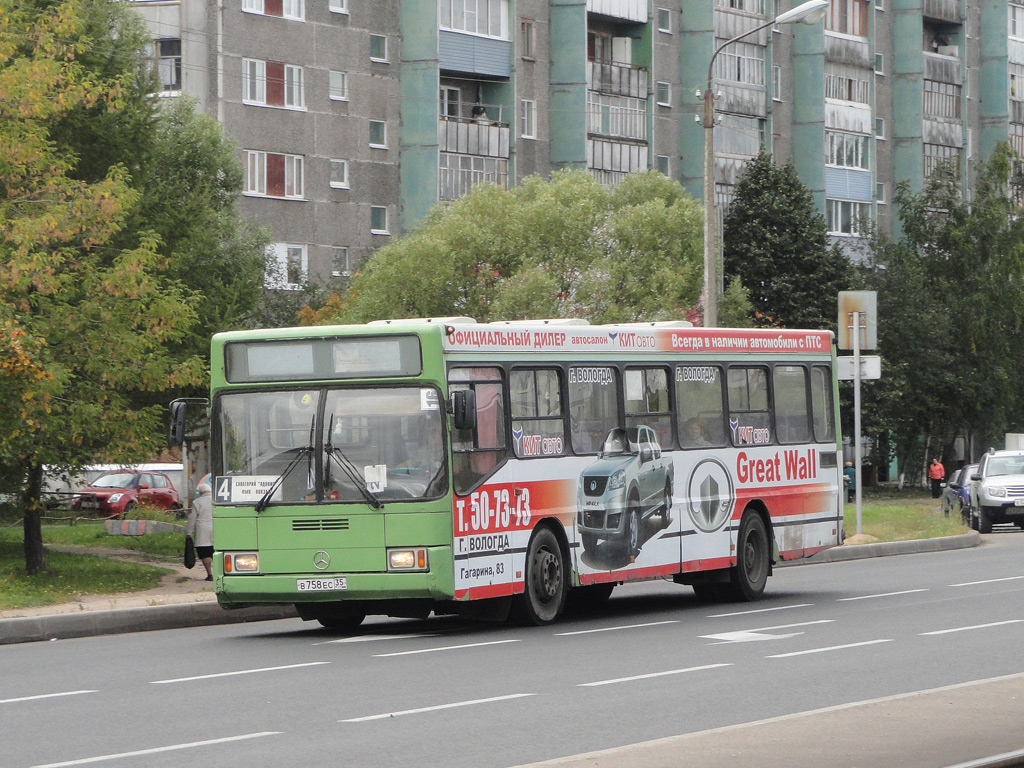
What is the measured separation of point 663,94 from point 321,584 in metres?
53.0

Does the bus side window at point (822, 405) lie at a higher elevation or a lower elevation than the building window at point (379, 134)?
lower

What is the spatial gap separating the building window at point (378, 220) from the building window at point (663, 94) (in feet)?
44.8

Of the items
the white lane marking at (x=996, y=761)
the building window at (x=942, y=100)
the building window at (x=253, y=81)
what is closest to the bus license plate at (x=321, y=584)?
the white lane marking at (x=996, y=761)

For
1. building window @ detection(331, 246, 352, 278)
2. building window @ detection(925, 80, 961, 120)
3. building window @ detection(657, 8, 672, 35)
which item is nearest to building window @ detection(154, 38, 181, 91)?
building window @ detection(331, 246, 352, 278)

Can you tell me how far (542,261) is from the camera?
43.5 meters

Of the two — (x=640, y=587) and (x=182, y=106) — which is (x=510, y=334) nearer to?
(x=640, y=587)

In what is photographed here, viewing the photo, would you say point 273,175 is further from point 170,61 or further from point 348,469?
point 348,469

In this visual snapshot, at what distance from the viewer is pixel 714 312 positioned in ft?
96.1

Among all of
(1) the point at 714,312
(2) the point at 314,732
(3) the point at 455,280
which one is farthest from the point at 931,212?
(2) the point at 314,732

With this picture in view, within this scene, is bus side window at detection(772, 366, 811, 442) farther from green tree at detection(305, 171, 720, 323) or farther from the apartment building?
the apartment building

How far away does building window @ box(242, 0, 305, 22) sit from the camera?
53719 millimetres

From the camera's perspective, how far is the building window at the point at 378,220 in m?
57.8

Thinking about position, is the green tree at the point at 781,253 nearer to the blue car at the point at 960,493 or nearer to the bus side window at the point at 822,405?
the blue car at the point at 960,493

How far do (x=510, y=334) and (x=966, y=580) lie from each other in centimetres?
892
